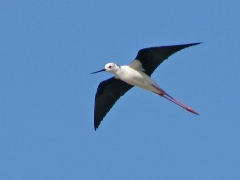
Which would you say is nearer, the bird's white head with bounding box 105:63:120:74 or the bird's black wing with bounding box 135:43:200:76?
the bird's black wing with bounding box 135:43:200:76

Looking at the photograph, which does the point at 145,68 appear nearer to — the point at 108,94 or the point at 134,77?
the point at 134,77

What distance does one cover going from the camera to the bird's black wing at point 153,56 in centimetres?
1814

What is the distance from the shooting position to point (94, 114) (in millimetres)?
19891

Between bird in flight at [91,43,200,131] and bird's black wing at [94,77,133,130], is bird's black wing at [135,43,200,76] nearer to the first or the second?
bird in flight at [91,43,200,131]

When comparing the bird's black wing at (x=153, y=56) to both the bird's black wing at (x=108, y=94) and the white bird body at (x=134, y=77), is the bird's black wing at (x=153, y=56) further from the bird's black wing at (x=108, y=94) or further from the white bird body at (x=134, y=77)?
the bird's black wing at (x=108, y=94)

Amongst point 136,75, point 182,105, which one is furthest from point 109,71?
point 182,105

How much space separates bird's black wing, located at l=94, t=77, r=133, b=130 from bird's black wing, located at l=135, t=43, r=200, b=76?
1.09 m

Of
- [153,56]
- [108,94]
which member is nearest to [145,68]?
[153,56]

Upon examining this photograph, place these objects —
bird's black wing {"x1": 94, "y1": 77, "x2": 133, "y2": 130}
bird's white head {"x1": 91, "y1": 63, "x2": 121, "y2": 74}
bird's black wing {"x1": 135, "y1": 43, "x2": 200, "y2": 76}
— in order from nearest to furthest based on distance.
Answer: bird's black wing {"x1": 135, "y1": 43, "x2": 200, "y2": 76} < bird's white head {"x1": 91, "y1": 63, "x2": 121, "y2": 74} < bird's black wing {"x1": 94, "y1": 77, "x2": 133, "y2": 130}

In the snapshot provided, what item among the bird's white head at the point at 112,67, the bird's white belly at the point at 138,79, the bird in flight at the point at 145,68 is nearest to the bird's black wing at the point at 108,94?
the bird in flight at the point at 145,68

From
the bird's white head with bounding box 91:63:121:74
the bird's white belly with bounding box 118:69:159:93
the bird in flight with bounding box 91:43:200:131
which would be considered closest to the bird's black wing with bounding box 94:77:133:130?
the bird in flight with bounding box 91:43:200:131

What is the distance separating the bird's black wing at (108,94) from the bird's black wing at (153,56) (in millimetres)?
1091

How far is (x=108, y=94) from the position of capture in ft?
64.4

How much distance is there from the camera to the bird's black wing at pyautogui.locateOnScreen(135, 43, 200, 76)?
18.1 meters
